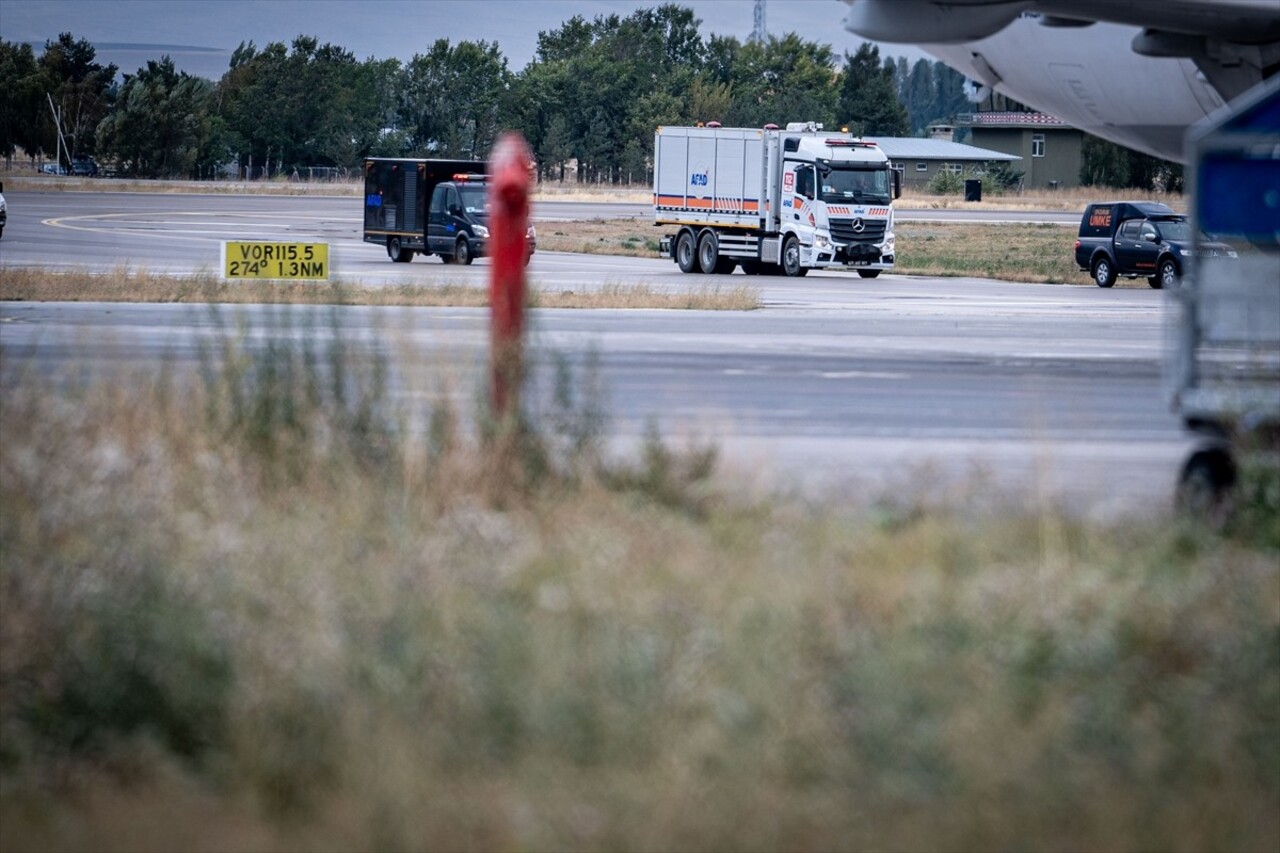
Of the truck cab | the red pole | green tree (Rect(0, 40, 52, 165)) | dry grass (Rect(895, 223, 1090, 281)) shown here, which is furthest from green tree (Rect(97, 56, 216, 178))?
the red pole

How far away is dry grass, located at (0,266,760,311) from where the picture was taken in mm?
27688

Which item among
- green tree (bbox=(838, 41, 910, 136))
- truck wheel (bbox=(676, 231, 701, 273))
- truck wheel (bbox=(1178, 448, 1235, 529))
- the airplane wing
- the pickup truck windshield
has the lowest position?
truck wheel (bbox=(1178, 448, 1235, 529))

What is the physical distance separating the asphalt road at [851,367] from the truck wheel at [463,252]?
442 cm

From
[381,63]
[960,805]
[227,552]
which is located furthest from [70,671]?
[381,63]

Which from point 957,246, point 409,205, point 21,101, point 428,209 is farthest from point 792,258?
point 21,101

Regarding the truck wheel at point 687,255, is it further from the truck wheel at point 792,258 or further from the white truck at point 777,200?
the truck wheel at point 792,258

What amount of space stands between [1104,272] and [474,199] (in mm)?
15815

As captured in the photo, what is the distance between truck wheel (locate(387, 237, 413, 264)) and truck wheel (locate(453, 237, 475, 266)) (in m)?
1.56

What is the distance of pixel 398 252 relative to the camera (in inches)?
1821

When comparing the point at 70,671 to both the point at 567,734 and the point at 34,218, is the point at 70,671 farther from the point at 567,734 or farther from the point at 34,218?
the point at 34,218

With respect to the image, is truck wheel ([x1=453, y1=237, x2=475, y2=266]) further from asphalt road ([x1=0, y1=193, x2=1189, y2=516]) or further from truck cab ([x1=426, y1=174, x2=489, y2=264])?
asphalt road ([x1=0, y1=193, x2=1189, y2=516])

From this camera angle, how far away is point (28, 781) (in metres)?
5.29

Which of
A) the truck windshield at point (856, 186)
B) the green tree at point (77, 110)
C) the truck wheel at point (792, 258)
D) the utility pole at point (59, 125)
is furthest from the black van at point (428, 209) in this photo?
the green tree at point (77, 110)

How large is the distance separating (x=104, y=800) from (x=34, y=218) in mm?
62233
